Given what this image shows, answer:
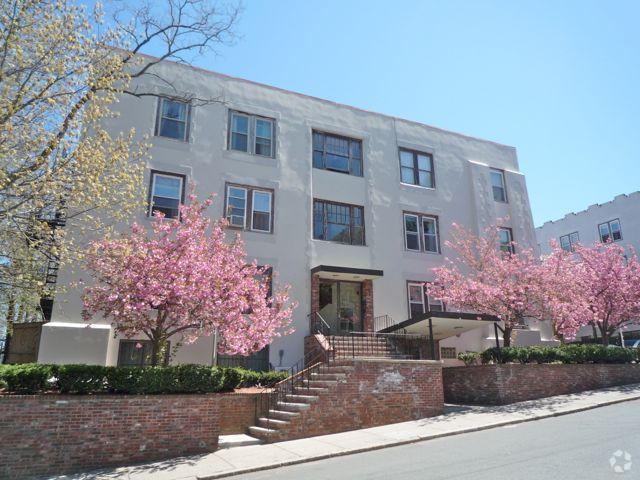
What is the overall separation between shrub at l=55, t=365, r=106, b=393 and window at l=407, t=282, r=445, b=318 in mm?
12825

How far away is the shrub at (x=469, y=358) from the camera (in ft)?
63.4

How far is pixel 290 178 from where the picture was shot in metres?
19.6

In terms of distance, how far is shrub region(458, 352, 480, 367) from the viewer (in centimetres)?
1933

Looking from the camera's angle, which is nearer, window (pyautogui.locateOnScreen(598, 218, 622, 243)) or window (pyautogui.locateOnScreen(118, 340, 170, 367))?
window (pyautogui.locateOnScreen(118, 340, 170, 367))

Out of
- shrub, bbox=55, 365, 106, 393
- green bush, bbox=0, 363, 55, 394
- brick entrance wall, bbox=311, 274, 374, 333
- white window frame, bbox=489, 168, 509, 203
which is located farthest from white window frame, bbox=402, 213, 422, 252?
green bush, bbox=0, 363, 55, 394

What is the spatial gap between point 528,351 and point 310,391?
8011 mm

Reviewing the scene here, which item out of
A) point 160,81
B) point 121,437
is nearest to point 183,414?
point 121,437

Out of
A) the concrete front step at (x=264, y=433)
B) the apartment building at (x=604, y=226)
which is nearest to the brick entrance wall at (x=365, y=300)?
the concrete front step at (x=264, y=433)

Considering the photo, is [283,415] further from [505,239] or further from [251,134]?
[505,239]

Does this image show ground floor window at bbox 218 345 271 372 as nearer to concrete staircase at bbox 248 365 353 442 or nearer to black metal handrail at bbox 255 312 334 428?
black metal handrail at bbox 255 312 334 428

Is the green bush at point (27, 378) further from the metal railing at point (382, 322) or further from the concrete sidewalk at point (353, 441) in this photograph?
the metal railing at point (382, 322)

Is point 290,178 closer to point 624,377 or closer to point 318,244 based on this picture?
point 318,244

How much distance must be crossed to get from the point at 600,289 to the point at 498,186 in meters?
6.66

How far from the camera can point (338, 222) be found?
2030cm
